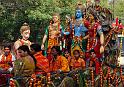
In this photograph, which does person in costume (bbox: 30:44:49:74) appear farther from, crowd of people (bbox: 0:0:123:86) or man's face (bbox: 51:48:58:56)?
man's face (bbox: 51:48:58:56)

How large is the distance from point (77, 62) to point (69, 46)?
2.74ft

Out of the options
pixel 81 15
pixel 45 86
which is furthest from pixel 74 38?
pixel 45 86

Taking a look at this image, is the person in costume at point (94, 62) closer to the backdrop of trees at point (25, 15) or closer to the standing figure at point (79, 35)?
the standing figure at point (79, 35)

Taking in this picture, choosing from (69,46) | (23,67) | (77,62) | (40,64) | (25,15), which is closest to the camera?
(23,67)

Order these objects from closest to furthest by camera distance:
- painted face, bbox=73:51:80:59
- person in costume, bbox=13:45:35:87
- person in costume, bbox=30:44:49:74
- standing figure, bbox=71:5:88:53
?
person in costume, bbox=13:45:35:87, person in costume, bbox=30:44:49:74, painted face, bbox=73:51:80:59, standing figure, bbox=71:5:88:53

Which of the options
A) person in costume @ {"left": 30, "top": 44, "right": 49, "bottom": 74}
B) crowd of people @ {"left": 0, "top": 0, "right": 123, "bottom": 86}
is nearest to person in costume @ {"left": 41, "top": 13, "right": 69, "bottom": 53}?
crowd of people @ {"left": 0, "top": 0, "right": 123, "bottom": 86}

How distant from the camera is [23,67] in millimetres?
7496

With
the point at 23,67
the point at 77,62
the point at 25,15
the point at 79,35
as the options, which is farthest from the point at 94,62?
the point at 25,15

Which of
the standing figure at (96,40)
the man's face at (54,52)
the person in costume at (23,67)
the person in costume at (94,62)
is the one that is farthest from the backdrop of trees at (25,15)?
the person in costume at (23,67)

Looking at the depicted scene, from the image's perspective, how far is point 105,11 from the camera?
1012 centimetres

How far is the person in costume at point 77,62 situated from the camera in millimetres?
8906

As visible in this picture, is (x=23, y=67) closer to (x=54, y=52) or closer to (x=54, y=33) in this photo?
(x=54, y=52)

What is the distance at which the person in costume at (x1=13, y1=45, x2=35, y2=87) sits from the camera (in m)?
7.39

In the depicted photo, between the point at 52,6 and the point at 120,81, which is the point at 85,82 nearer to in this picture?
the point at 120,81
